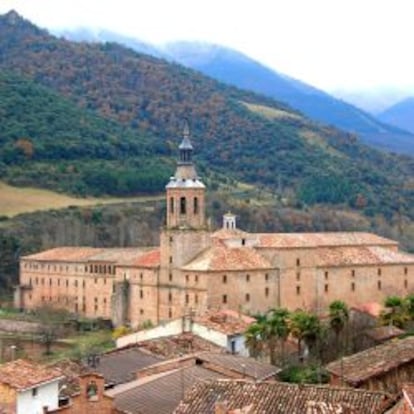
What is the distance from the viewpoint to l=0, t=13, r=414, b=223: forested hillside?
120 metres

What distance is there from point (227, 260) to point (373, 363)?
3140 centimetres

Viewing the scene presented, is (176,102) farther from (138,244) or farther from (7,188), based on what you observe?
(138,244)

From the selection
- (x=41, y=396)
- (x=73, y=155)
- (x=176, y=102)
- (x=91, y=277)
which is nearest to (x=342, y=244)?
(x=91, y=277)

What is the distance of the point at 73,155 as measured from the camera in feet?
405

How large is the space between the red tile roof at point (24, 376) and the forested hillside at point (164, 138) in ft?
257

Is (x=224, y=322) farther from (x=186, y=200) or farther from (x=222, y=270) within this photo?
(x=186, y=200)

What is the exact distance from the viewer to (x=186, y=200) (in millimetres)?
64938

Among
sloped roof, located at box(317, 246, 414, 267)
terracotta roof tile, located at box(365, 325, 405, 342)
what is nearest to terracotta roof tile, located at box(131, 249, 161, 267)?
sloped roof, located at box(317, 246, 414, 267)

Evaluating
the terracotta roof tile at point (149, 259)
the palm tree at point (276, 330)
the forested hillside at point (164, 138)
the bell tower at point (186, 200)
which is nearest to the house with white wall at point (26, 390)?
the palm tree at point (276, 330)

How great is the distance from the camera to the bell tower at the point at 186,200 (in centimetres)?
6494

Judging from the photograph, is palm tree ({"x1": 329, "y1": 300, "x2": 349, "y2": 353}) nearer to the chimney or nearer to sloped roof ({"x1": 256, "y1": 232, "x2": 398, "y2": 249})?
sloped roof ({"x1": 256, "y1": 232, "x2": 398, "y2": 249})

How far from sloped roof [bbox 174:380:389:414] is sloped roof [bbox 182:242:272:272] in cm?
3546

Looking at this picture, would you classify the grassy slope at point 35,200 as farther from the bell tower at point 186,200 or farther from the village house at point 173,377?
the village house at point 173,377

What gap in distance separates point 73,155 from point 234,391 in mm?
98449
